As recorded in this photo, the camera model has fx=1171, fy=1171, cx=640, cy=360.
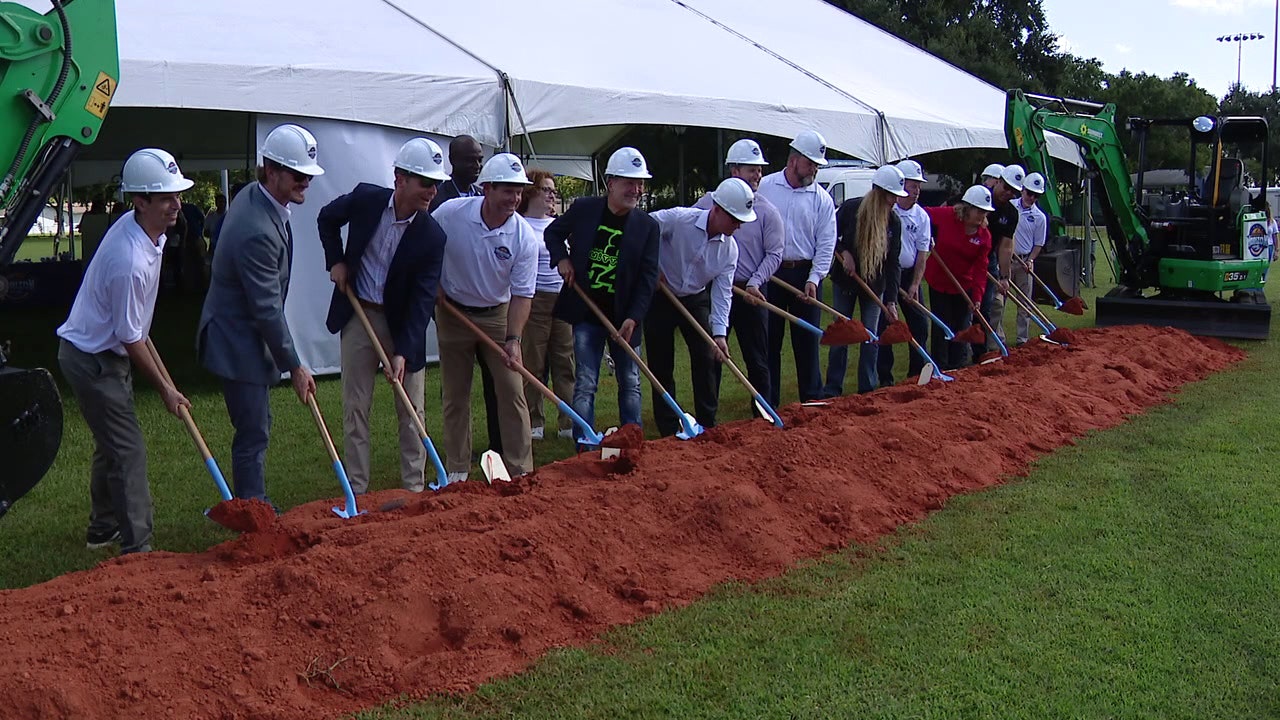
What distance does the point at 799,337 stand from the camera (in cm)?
870

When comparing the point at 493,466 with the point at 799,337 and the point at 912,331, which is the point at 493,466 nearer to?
the point at 799,337

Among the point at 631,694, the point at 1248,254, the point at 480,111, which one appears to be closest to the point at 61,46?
the point at 631,694

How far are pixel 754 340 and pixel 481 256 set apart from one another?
238cm

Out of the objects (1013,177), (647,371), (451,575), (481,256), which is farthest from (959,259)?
(451,575)

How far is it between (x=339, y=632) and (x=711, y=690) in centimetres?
126

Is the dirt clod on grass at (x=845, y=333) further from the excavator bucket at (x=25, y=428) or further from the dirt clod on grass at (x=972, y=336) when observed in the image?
the excavator bucket at (x=25, y=428)

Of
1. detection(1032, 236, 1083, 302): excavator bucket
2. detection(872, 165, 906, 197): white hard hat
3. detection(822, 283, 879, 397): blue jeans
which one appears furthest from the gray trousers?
detection(1032, 236, 1083, 302): excavator bucket

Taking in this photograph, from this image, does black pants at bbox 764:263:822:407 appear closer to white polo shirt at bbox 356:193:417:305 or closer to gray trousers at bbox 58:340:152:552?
white polo shirt at bbox 356:193:417:305

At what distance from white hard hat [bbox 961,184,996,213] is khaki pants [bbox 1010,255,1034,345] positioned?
6.76 ft

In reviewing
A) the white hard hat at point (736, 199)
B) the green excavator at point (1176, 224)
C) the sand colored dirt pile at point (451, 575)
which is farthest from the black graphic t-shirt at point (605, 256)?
the green excavator at point (1176, 224)

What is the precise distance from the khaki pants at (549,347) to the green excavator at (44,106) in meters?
3.10

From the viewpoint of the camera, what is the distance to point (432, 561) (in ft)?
14.2

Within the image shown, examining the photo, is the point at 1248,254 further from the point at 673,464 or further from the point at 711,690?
the point at 711,690

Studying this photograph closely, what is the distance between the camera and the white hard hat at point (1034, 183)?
479 inches
